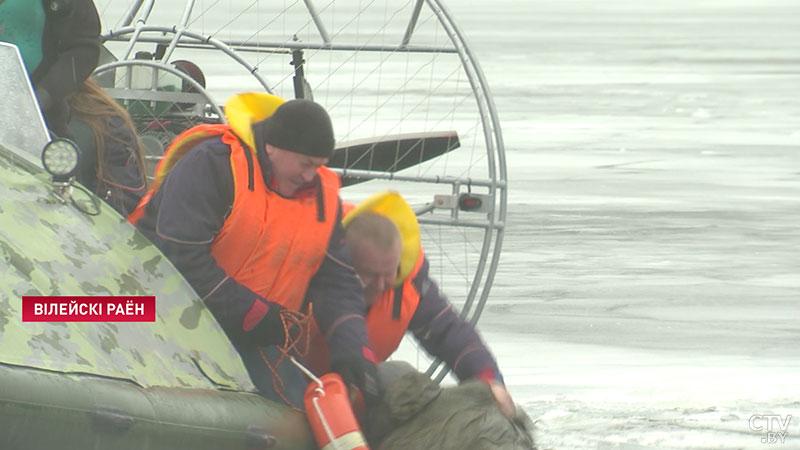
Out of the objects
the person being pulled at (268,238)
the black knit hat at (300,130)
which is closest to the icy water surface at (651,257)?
the person being pulled at (268,238)

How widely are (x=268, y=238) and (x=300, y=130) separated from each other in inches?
13.0

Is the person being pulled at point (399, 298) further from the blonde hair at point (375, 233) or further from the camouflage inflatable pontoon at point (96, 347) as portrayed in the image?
the camouflage inflatable pontoon at point (96, 347)

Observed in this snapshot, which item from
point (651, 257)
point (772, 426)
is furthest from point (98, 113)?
point (651, 257)

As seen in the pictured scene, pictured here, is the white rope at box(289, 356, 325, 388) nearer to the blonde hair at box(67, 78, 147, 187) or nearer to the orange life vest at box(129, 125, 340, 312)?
the orange life vest at box(129, 125, 340, 312)

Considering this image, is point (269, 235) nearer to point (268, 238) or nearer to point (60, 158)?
point (268, 238)

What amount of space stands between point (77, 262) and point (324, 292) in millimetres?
906

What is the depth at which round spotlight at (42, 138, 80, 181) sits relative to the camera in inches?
155

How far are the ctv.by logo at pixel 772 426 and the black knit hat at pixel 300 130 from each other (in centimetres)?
253

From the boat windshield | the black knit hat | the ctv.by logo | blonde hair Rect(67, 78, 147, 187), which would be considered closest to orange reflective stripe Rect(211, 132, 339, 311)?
the black knit hat

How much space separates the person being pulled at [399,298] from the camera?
4.85m

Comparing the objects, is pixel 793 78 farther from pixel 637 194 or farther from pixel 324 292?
pixel 324 292

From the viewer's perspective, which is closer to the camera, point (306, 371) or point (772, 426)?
point (306, 371)

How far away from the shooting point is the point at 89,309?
12.7ft

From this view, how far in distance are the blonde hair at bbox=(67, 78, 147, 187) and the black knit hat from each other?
111 cm
